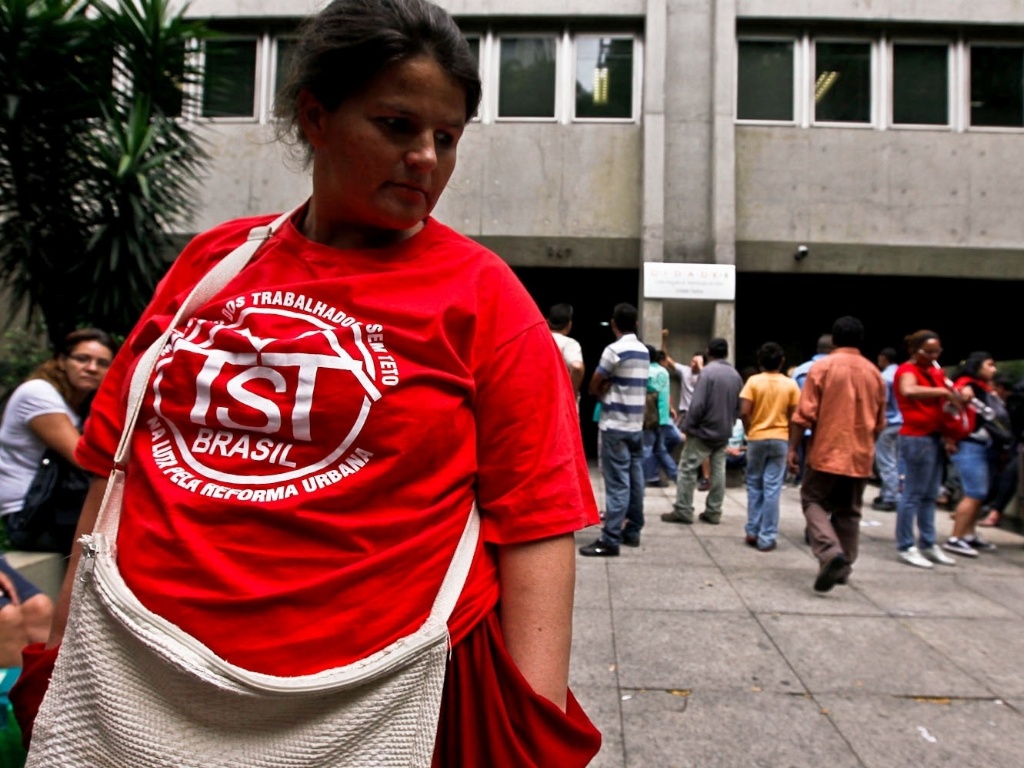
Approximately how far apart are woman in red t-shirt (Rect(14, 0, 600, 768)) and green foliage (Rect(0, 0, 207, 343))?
6192mm

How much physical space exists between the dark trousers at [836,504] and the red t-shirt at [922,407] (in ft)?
3.86

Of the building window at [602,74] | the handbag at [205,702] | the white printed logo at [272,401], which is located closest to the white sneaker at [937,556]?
the handbag at [205,702]

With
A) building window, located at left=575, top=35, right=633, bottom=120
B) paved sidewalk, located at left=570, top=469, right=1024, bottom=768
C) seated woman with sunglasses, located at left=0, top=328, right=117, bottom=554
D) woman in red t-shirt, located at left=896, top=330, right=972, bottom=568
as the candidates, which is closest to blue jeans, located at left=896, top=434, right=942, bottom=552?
woman in red t-shirt, located at left=896, top=330, right=972, bottom=568

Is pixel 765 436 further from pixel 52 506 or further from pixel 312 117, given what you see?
pixel 312 117

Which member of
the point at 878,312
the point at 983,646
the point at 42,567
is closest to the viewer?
the point at 42,567

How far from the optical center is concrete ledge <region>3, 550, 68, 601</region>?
12.1 feet

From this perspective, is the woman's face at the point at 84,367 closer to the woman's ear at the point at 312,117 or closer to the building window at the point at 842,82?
the woman's ear at the point at 312,117

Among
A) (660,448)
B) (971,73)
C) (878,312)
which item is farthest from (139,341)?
(878,312)

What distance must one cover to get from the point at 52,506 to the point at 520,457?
3443 millimetres

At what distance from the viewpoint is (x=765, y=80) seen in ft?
45.4

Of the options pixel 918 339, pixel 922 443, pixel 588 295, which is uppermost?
pixel 588 295

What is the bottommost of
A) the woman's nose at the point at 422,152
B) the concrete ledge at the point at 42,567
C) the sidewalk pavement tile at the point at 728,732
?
the sidewalk pavement tile at the point at 728,732

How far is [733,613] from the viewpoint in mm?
5121

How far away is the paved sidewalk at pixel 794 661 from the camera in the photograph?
3361 millimetres
